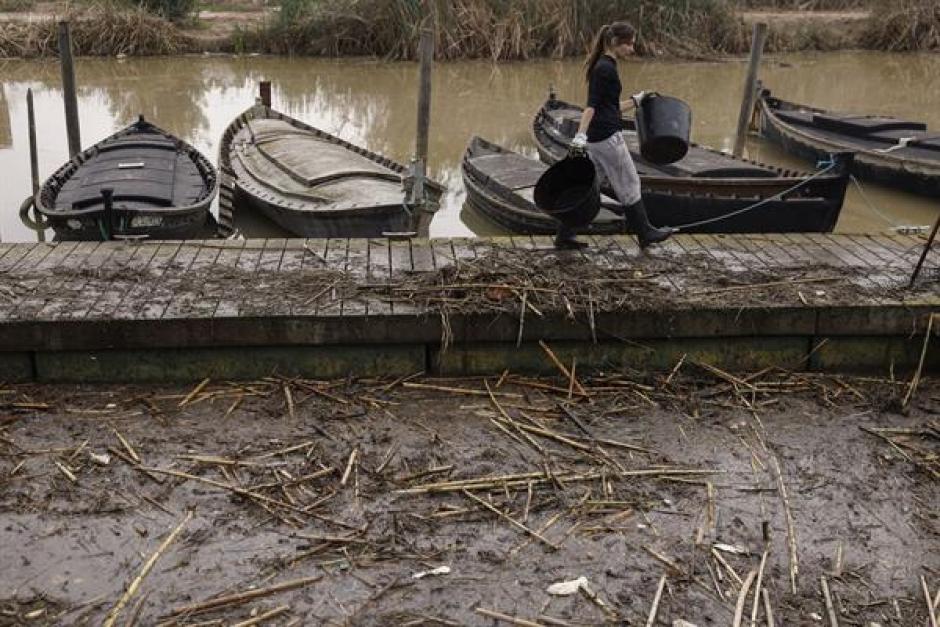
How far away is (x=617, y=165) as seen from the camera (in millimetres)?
6453

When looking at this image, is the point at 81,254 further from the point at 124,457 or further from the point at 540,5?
the point at 540,5

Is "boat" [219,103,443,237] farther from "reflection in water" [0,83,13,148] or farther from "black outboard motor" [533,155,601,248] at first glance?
"reflection in water" [0,83,13,148]

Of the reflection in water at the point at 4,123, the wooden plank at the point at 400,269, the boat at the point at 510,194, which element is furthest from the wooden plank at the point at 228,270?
the reflection in water at the point at 4,123

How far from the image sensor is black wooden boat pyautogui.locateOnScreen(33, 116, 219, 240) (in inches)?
332

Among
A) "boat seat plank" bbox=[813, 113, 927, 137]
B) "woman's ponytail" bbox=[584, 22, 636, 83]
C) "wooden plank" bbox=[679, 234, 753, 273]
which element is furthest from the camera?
"boat seat plank" bbox=[813, 113, 927, 137]

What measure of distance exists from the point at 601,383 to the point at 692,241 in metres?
1.73

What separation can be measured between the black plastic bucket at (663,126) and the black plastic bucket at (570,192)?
2.30ft

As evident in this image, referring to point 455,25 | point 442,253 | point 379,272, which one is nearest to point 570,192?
point 442,253

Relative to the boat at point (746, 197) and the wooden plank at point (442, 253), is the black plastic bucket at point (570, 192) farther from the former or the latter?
the boat at point (746, 197)

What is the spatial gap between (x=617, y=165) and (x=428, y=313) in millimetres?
2198

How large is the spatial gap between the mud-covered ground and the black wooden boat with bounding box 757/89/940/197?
8.25 metres

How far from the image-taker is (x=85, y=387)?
4.88 metres

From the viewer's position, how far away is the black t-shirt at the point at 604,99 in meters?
6.25

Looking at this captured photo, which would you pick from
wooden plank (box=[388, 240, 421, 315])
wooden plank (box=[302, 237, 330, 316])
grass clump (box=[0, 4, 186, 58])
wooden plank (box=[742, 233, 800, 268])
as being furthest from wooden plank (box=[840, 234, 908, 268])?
grass clump (box=[0, 4, 186, 58])
